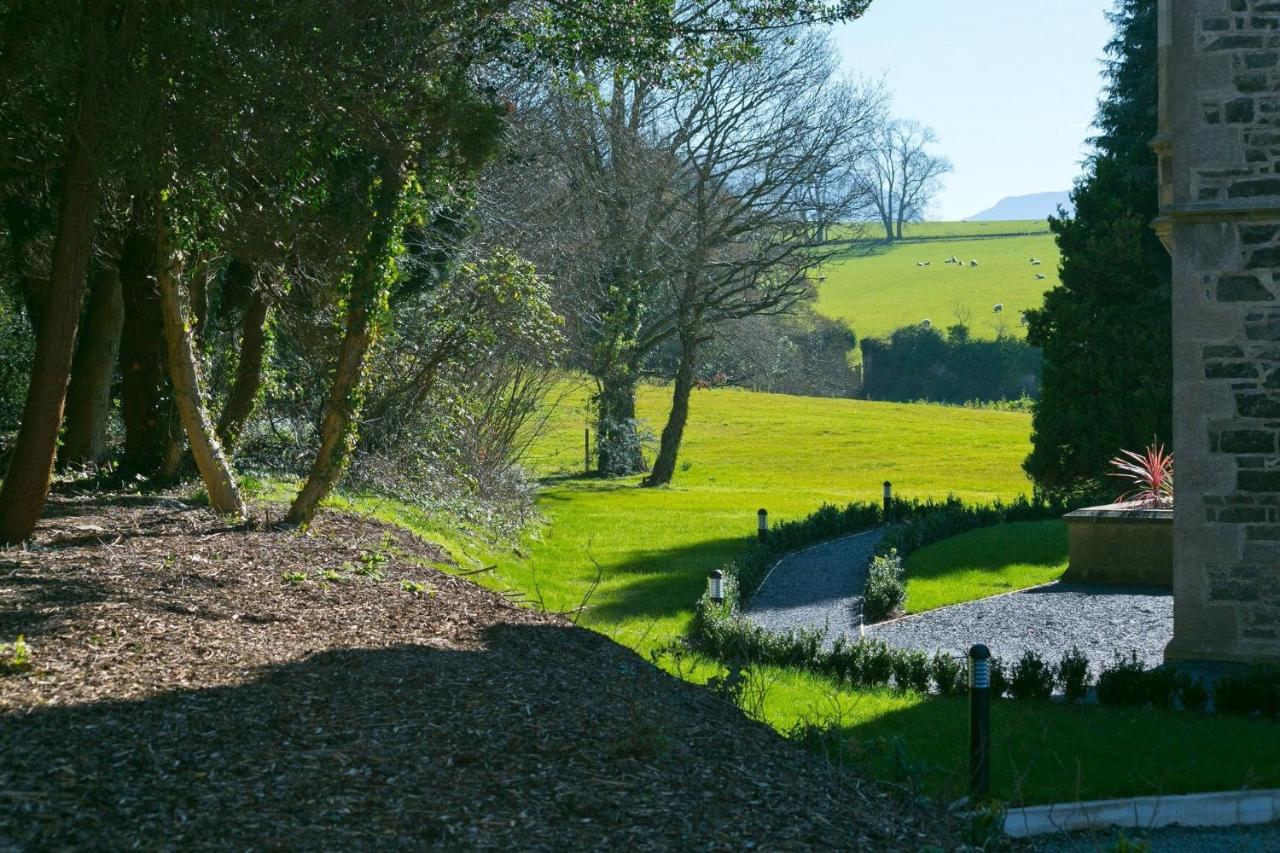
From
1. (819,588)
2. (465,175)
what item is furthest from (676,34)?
(819,588)

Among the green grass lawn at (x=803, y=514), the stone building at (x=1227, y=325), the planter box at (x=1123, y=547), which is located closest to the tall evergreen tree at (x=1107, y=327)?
the green grass lawn at (x=803, y=514)

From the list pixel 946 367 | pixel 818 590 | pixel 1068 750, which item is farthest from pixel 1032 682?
pixel 946 367

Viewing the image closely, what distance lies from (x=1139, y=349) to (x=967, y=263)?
62.3 metres

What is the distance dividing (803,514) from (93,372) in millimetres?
14028

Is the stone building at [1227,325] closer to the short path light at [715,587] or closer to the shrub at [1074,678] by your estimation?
the shrub at [1074,678]

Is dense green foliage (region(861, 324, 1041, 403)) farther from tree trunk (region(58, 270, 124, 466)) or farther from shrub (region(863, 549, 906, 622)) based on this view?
tree trunk (region(58, 270, 124, 466))

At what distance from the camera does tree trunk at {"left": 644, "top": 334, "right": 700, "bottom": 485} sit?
29234mm

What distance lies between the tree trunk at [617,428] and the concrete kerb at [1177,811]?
70.6 feet

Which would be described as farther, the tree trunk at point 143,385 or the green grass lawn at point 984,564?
the green grass lawn at point 984,564

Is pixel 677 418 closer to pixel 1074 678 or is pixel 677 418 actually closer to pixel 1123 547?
pixel 1123 547

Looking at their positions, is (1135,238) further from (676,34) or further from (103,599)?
(103,599)

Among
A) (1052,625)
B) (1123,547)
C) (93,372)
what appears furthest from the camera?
(1123,547)

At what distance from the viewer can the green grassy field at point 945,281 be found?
223 ft

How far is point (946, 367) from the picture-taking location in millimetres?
60219
